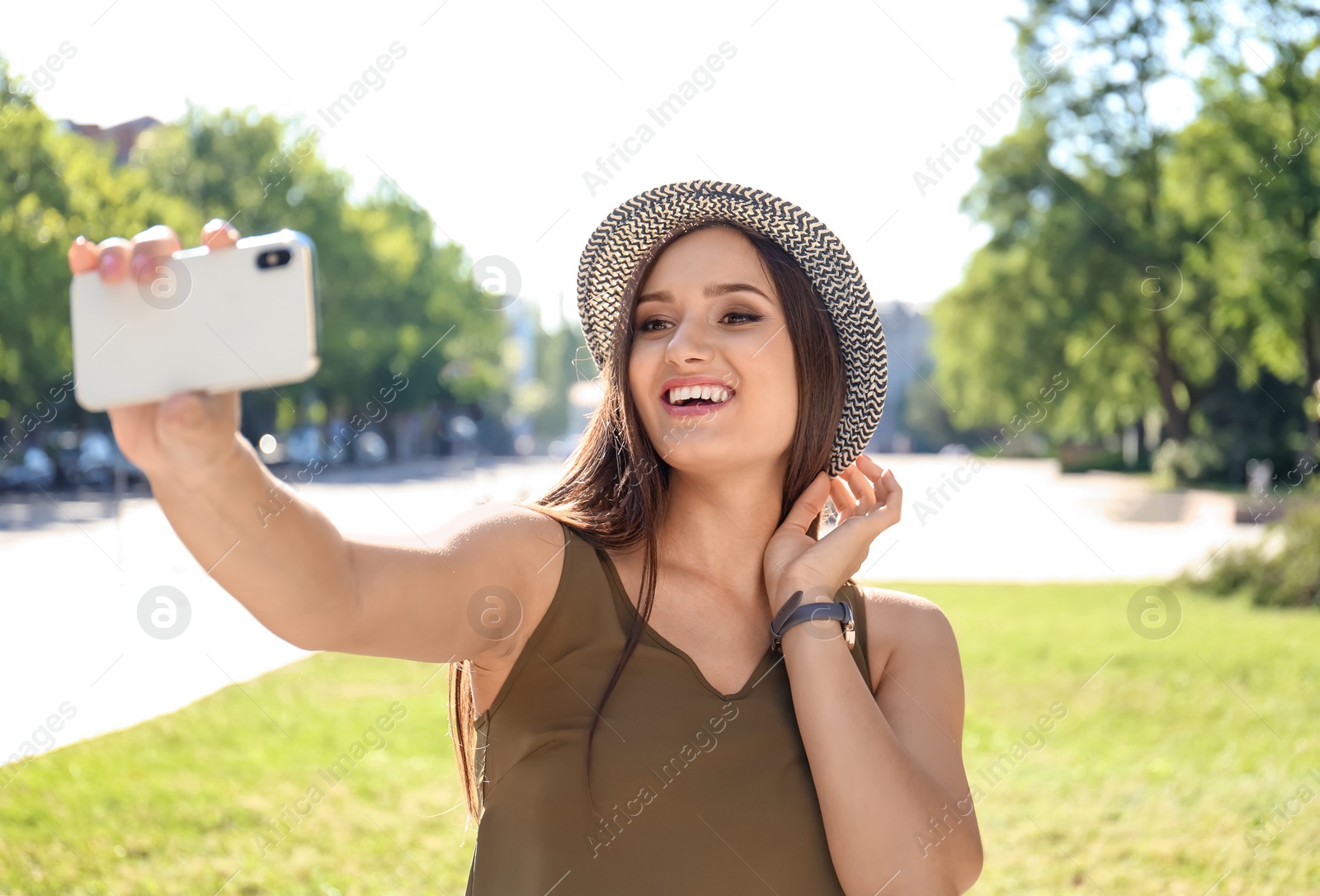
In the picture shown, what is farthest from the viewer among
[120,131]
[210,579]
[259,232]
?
[120,131]

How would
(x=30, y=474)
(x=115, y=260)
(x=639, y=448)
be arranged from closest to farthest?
(x=115, y=260) < (x=639, y=448) < (x=30, y=474)

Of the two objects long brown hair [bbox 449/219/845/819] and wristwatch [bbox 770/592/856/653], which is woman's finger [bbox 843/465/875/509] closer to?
long brown hair [bbox 449/219/845/819]

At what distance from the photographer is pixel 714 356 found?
207 centimetres

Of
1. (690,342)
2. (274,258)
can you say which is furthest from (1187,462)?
(274,258)

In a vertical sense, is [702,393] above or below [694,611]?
Answer: above

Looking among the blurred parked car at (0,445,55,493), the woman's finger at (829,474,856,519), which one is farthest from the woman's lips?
the blurred parked car at (0,445,55,493)

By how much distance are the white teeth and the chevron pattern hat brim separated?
239mm

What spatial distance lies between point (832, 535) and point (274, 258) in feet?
4.38

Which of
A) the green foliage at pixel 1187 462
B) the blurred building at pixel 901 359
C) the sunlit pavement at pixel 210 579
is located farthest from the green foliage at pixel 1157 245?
the blurred building at pixel 901 359

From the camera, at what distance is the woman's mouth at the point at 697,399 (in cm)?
Result: 207

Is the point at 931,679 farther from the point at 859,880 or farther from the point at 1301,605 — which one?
the point at 1301,605

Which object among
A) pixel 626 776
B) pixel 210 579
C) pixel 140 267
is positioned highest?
pixel 140 267

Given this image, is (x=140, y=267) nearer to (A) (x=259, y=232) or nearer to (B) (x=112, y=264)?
(B) (x=112, y=264)

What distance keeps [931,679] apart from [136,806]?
5.02 m
